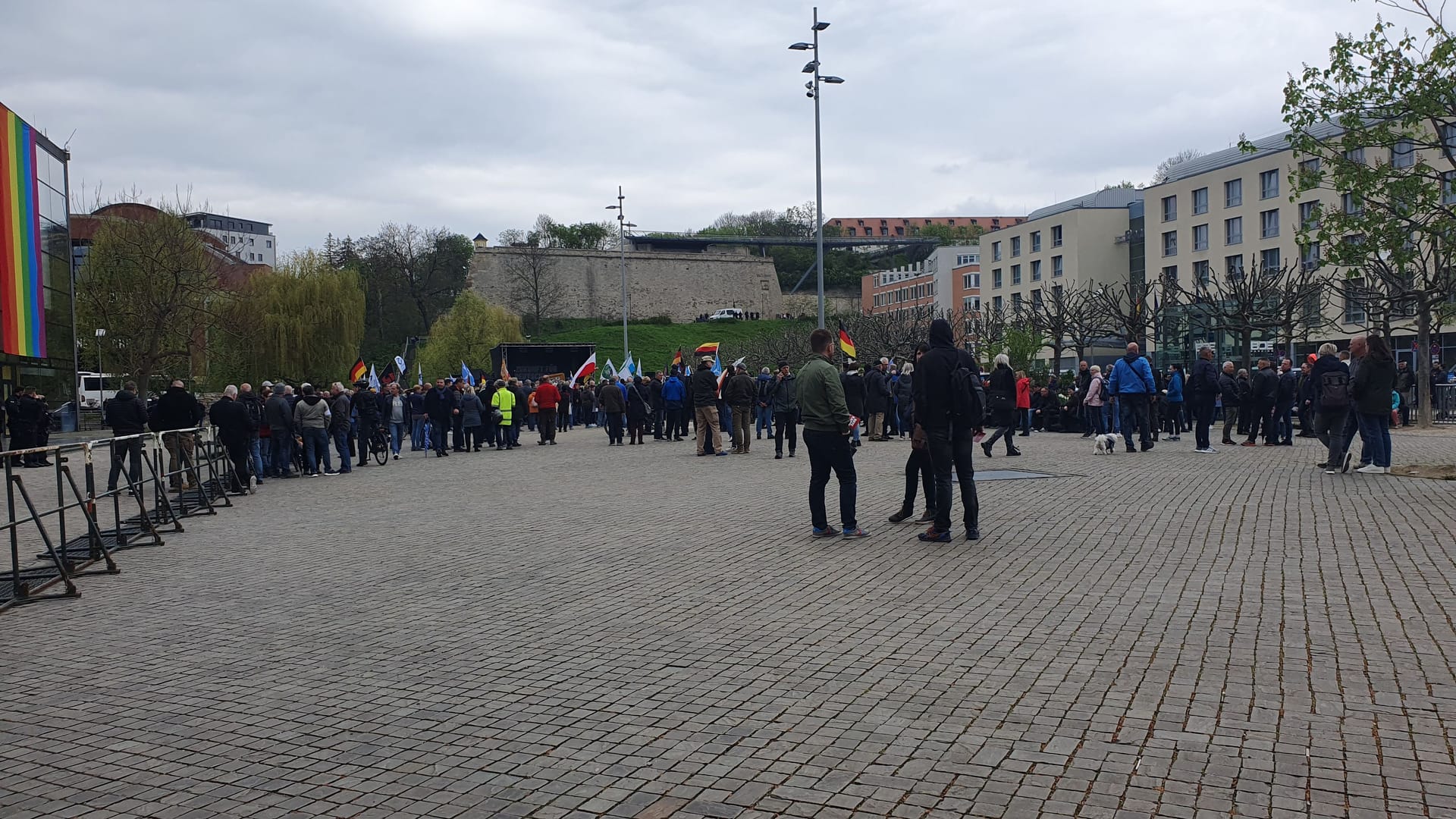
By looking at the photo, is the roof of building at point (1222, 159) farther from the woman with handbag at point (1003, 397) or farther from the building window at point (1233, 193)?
the woman with handbag at point (1003, 397)

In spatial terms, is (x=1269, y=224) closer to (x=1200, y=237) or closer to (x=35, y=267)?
(x=1200, y=237)

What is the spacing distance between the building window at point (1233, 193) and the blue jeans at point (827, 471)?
60.4 meters

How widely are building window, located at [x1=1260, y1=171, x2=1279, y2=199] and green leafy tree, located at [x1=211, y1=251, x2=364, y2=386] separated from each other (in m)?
46.9

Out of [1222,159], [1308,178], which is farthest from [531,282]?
[1308,178]

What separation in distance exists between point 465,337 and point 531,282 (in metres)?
39.6

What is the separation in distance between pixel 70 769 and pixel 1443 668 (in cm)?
583

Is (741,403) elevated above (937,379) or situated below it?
below

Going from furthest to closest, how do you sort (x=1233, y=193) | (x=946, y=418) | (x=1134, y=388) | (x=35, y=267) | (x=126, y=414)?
1. (x=1233, y=193)
2. (x=35, y=267)
3. (x=1134, y=388)
4. (x=126, y=414)
5. (x=946, y=418)

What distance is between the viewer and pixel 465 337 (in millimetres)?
74000

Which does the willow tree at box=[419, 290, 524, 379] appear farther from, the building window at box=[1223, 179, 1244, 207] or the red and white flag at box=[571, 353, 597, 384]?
the building window at box=[1223, 179, 1244, 207]

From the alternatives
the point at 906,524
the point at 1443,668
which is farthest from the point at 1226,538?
the point at 1443,668

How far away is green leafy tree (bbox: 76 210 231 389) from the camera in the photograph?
34438 mm

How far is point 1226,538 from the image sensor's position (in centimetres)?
916

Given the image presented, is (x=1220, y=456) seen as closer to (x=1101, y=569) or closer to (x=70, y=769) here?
(x=1101, y=569)
